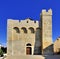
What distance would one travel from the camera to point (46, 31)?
3706 cm

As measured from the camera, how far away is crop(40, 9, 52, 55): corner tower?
36625 mm

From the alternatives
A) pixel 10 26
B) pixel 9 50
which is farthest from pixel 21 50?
pixel 10 26

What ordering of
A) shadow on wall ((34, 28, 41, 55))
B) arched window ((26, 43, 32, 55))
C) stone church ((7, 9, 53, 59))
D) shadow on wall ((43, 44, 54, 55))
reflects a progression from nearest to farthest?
1. shadow on wall ((43, 44, 54, 55))
2. stone church ((7, 9, 53, 59))
3. shadow on wall ((34, 28, 41, 55))
4. arched window ((26, 43, 32, 55))

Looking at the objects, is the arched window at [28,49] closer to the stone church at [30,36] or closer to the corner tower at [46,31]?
the stone church at [30,36]

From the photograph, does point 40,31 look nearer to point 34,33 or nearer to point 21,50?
point 34,33

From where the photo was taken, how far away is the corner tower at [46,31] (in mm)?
36625

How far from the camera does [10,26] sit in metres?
37.5

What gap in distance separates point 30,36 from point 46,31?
3034 millimetres

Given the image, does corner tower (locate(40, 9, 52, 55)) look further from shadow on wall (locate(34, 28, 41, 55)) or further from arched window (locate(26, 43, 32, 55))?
arched window (locate(26, 43, 32, 55))

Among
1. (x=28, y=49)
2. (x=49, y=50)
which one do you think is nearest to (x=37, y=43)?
(x=28, y=49)

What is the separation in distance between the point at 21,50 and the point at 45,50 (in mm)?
4156

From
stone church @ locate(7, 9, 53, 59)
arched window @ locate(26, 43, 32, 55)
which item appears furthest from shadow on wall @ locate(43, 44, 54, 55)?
arched window @ locate(26, 43, 32, 55)

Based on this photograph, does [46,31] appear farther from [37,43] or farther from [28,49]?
[28,49]

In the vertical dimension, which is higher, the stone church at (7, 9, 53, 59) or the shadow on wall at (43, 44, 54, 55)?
the stone church at (7, 9, 53, 59)
